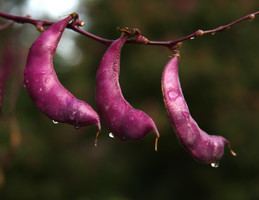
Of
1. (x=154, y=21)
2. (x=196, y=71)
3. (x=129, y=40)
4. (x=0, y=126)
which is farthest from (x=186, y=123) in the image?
(x=154, y=21)

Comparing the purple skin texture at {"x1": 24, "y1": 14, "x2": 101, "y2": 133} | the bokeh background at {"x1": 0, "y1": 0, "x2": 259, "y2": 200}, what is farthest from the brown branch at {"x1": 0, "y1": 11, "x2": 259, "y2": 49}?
the bokeh background at {"x1": 0, "y1": 0, "x2": 259, "y2": 200}

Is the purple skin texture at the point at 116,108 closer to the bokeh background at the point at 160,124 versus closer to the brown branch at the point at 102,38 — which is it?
the brown branch at the point at 102,38

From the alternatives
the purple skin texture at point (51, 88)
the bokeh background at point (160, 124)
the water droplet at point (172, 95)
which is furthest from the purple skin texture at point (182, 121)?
the bokeh background at point (160, 124)

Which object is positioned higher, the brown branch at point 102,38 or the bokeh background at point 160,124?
the brown branch at point 102,38

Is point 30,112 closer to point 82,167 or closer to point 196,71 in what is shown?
point 82,167

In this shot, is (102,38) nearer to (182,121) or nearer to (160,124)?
(182,121)
